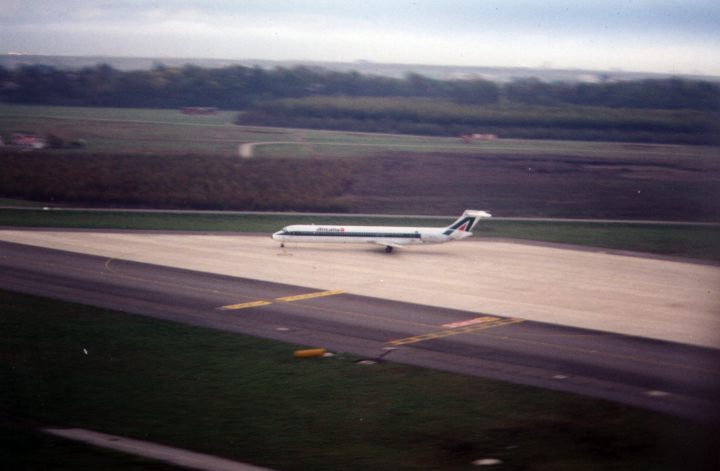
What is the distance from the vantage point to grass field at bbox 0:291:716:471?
11812mm

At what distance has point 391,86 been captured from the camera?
142ft

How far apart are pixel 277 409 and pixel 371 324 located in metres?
6.89

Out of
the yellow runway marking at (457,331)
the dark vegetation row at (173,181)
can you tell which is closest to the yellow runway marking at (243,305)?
the yellow runway marking at (457,331)

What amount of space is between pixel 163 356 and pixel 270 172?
79.8ft

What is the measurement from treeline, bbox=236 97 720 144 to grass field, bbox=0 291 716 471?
2137 cm

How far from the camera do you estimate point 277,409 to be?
14.7 meters

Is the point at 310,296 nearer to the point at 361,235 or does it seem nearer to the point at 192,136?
the point at 361,235

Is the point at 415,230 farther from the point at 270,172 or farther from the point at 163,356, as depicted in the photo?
the point at 163,356

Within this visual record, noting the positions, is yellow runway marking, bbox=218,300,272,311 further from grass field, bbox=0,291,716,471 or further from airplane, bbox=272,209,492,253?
airplane, bbox=272,209,492,253

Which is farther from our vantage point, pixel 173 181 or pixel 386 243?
pixel 173 181

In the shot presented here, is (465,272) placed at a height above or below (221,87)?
below

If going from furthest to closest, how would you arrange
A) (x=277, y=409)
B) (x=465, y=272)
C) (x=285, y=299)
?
(x=465, y=272) < (x=285, y=299) < (x=277, y=409)

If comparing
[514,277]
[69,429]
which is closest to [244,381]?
[69,429]

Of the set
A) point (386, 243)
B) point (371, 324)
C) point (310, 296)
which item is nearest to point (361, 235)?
point (386, 243)
